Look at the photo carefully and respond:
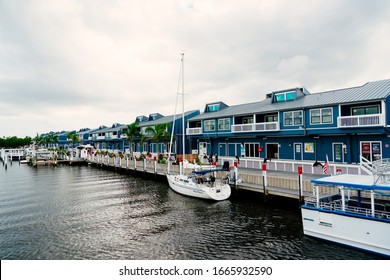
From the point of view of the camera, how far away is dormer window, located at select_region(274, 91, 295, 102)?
34991 mm

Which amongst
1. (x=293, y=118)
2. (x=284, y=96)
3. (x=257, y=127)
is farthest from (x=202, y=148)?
(x=293, y=118)

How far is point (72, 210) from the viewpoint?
22.7 metres

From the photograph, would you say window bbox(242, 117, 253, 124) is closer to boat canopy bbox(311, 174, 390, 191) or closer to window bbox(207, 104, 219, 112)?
window bbox(207, 104, 219, 112)

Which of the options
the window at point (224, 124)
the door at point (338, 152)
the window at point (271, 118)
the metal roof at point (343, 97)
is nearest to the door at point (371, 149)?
the door at point (338, 152)

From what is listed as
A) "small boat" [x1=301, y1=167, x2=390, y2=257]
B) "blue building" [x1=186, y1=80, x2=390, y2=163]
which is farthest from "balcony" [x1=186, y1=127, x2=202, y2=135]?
"small boat" [x1=301, y1=167, x2=390, y2=257]

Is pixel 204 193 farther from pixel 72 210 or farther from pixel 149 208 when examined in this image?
pixel 72 210

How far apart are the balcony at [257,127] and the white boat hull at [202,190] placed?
11874 mm

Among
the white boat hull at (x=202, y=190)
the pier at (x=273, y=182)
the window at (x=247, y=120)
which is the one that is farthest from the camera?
the window at (x=247, y=120)

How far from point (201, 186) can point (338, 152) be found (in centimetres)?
1576

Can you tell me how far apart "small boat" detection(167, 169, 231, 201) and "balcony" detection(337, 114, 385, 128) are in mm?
12923

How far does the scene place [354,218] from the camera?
1323 centimetres

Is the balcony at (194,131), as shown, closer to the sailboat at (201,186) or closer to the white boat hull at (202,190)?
the sailboat at (201,186)

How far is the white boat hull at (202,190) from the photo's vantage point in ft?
77.9
